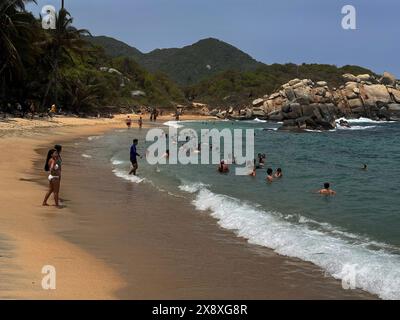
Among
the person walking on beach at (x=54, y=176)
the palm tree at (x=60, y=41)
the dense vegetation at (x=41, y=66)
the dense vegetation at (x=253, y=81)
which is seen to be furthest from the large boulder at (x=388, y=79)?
the person walking on beach at (x=54, y=176)

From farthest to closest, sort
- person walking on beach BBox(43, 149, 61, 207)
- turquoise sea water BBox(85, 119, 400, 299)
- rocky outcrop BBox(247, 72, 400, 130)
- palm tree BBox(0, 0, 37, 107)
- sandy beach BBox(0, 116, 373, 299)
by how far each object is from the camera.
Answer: rocky outcrop BBox(247, 72, 400, 130) < palm tree BBox(0, 0, 37, 107) < person walking on beach BBox(43, 149, 61, 207) < turquoise sea water BBox(85, 119, 400, 299) < sandy beach BBox(0, 116, 373, 299)

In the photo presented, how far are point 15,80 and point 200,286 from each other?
43067 mm

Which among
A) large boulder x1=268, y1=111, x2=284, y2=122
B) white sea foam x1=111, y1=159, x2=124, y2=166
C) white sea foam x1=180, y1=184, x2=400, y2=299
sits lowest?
white sea foam x1=180, y1=184, x2=400, y2=299

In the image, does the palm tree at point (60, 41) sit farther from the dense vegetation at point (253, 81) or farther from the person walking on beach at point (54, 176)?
the dense vegetation at point (253, 81)

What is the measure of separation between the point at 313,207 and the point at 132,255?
26.3 ft

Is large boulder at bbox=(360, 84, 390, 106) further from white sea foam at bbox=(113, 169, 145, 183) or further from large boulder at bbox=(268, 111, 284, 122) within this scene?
white sea foam at bbox=(113, 169, 145, 183)

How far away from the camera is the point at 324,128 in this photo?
64.9m

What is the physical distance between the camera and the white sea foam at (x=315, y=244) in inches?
324

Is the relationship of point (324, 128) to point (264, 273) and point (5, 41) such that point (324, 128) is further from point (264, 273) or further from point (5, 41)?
point (264, 273)

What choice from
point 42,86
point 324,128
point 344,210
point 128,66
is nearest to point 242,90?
point 128,66

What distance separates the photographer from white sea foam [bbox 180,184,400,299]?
8.24 m

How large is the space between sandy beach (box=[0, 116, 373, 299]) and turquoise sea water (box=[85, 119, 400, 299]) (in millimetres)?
524

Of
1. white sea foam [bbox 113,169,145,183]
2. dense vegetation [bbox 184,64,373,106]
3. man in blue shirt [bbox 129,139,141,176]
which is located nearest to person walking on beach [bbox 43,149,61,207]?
white sea foam [bbox 113,169,145,183]

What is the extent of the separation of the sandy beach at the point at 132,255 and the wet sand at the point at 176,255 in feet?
0.06
